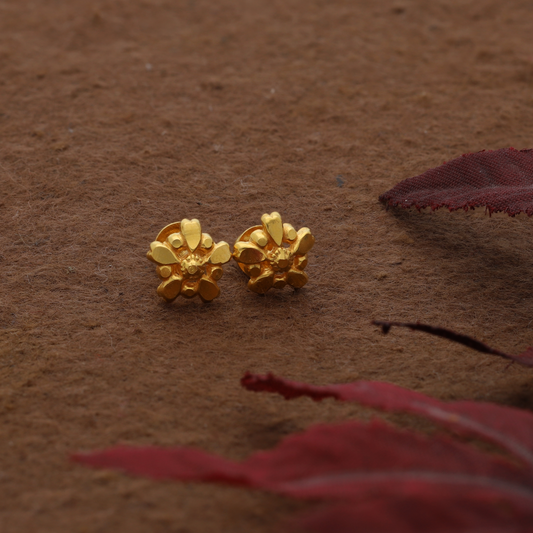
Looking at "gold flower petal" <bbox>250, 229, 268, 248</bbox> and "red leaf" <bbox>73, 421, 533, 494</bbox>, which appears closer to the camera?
"red leaf" <bbox>73, 421, 533, 494</bbox>

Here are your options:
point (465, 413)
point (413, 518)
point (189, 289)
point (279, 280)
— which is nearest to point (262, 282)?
point (279, 280)

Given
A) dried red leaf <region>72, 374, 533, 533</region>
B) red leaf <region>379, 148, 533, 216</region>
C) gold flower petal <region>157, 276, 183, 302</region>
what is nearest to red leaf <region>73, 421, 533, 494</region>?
dried red leaf <region>72, 374, 533, 533</region>

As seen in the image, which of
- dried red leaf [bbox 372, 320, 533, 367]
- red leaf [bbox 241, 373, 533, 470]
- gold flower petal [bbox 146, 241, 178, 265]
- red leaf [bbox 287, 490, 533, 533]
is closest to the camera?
red leaf [bbox 287, 490, 533, 533]

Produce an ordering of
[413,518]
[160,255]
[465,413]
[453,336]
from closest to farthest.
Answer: [413,518] < [465,413] < [453,336] < [160,255]

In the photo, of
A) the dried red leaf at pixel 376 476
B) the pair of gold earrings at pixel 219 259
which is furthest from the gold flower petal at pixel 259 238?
the dried red leaf at pixel 376 476

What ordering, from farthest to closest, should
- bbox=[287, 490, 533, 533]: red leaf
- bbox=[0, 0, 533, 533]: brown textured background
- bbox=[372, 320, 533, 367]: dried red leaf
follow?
bbox=[0, 0, 533, 533]: brown textured background → bbox=[372, 320, 533, 367]: dried red leaf → bbox=[287, 490, 533, 533]: red leaf

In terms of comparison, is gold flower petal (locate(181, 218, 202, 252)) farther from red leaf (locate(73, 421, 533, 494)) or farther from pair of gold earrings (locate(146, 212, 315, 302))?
red leaf (locate(73, 421, 533, 494))

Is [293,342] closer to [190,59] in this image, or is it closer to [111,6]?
[190,59]

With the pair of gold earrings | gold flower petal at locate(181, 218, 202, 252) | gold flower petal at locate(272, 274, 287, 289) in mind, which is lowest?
gold flower petal at locate(272, 274, 287, 289)

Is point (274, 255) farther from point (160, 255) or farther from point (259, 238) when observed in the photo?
point (160, 255)
